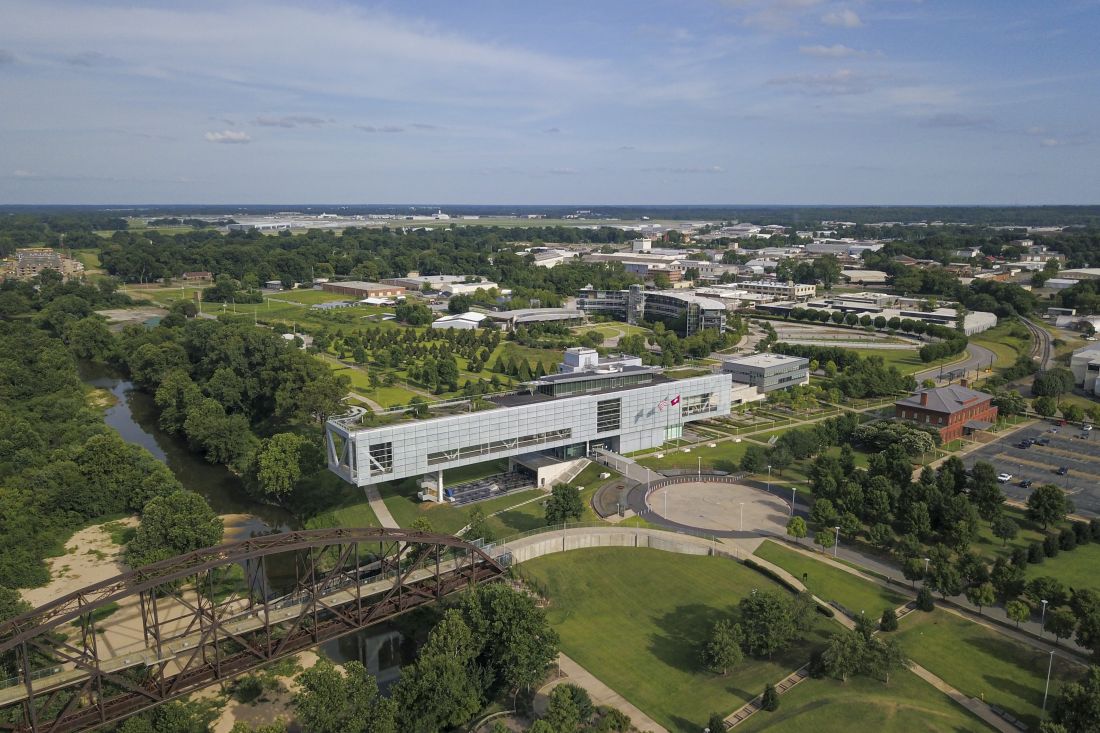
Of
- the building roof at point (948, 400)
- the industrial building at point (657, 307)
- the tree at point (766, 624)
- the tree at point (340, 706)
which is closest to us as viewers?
the tree at point (340, 706)

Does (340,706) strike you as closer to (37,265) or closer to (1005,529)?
(1005,529)

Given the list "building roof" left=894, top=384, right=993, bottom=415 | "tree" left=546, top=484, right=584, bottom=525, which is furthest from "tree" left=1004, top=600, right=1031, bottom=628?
"building roof" left=894, top=384, right=993, bottom=415

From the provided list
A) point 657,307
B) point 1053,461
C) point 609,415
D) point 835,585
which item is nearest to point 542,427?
point 609,415

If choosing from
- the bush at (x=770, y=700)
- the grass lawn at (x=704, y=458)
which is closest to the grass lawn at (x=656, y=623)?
the bush at (x=770, y=700)

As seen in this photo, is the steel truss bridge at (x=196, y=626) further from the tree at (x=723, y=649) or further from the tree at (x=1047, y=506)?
the tree at (x=1047, y=506)

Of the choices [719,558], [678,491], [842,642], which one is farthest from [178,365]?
[842,642]

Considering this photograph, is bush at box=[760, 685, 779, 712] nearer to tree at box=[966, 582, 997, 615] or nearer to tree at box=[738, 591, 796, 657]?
tree at box=[738, 591, 796, 657]
